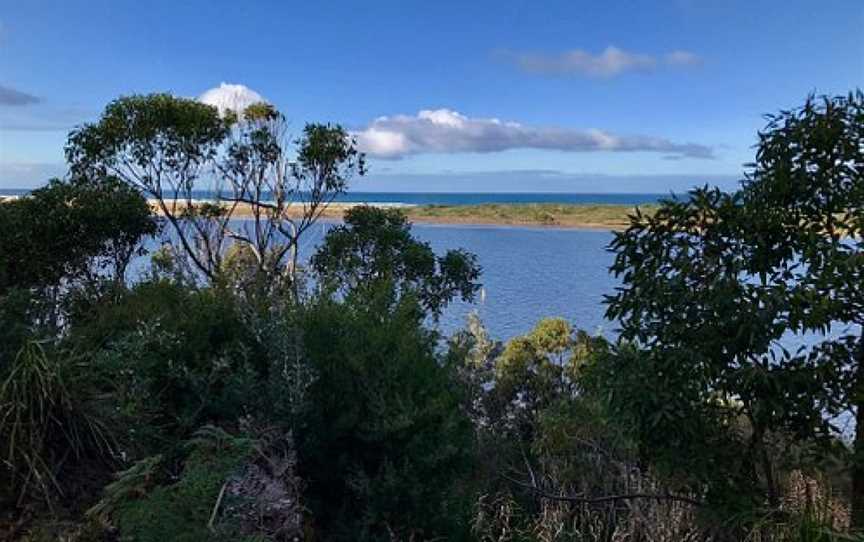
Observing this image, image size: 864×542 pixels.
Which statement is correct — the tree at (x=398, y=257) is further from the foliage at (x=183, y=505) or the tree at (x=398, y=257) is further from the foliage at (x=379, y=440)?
the foliage at (x=183, y=505)

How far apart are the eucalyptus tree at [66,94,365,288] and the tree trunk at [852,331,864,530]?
7.05 metres

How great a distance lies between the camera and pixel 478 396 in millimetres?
8672

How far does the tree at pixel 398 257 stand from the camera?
9.70m

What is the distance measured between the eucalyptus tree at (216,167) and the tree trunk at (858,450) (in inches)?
278

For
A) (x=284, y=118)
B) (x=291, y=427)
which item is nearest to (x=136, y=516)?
(x=291, y=427)

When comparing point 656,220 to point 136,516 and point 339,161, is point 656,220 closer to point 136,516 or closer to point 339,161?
point 136,516

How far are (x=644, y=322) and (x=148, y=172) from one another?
8.50 m

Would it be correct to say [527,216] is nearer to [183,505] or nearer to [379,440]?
[379,440]

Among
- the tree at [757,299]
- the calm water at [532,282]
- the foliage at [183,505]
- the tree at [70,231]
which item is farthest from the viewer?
the calm water at [532,282]

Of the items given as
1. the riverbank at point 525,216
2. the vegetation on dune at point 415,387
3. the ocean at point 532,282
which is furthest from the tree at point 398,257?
the riverbank at point 525,216

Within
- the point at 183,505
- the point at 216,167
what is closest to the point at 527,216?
the point at 216,167

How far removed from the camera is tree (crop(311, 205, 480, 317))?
970 centimetres

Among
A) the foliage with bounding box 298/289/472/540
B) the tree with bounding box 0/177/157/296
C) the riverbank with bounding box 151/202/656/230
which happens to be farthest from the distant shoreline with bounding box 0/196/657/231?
the foliage with bounding box 298/289/472/540

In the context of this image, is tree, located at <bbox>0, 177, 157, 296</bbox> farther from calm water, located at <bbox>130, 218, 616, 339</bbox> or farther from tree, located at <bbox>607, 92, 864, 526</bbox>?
tree, located at <bbox>607, 92, 864, 526</bbox>
